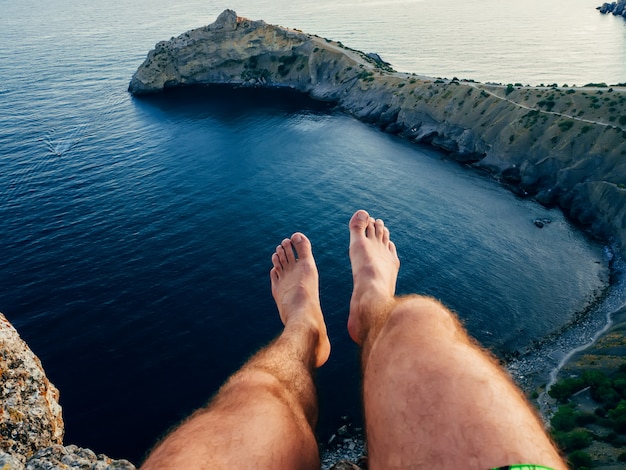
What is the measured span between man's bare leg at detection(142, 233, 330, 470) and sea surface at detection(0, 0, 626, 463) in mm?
17777

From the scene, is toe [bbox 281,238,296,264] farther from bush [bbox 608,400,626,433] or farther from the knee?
bush [bbox 608,400,626,433]

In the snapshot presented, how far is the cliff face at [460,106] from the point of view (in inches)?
1596

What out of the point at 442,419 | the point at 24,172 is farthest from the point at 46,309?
the point at 442,419

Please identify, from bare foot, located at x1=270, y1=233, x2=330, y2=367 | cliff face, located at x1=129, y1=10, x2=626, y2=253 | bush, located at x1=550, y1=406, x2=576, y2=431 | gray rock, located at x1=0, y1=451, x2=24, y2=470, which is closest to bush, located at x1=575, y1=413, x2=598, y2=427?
bush, located at x1=550, y1=406, x2=576, y2=431

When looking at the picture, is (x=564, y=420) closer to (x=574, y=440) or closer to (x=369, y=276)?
(x=574, y=440)

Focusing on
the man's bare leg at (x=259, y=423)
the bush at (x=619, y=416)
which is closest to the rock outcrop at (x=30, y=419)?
the man's bare leg at (x=259, y=423)

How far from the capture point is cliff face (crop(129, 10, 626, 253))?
40.5 metres

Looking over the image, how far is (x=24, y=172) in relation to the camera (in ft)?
148

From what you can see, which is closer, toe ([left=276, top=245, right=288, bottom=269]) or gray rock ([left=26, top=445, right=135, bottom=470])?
gray rock ([left=26, top=445, right=135, bottom=470])

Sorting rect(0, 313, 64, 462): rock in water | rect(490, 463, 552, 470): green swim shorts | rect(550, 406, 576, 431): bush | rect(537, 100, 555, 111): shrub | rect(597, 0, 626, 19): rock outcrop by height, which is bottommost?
rect(550, 406, 576, 431): bush

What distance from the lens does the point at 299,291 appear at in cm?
938

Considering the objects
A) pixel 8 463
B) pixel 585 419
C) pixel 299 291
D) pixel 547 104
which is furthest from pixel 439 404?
pixel 547 104

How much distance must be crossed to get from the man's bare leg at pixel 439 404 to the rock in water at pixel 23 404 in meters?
8.05

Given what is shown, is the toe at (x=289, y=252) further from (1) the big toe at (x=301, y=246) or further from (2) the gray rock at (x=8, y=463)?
(2) the gray rock at (x=8, y=463)
